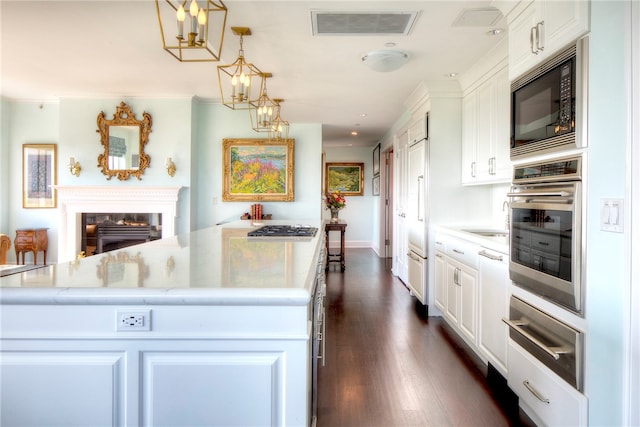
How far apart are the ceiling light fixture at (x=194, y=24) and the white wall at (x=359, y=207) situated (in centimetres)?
571

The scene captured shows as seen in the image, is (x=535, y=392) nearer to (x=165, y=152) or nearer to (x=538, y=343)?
(x=538, y=343)

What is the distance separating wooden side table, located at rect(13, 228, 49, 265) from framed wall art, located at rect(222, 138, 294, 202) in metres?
2.54

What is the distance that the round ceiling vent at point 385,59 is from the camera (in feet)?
10.0

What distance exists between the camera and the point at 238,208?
5410 mm

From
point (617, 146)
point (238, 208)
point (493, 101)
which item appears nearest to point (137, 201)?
point (238, 208)

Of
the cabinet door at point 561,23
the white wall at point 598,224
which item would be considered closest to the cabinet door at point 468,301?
the white wall at point 598,224

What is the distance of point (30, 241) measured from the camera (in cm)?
507

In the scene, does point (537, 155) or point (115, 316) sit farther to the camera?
point (537, 155)

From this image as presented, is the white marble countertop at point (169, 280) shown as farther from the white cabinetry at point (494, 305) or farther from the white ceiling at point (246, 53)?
the white ceiling at point (246, 53)

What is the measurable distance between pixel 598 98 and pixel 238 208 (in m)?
4.63

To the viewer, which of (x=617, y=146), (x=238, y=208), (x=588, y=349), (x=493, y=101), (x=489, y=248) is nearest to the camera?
(x=617, y=146)

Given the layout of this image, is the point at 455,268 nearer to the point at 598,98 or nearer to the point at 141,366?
the point at 598,98

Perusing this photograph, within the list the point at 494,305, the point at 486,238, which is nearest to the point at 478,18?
the point at 486,238

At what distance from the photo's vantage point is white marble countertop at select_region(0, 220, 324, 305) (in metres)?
0.99
